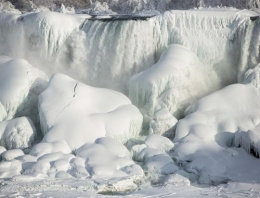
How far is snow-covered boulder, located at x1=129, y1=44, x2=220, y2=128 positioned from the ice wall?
380 mm

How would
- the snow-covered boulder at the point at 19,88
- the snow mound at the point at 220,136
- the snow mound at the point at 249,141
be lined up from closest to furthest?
the snow mound at the point at 220,136, the snow mound at the point at 249,141, the snow-covered boulder at the point at 19,88

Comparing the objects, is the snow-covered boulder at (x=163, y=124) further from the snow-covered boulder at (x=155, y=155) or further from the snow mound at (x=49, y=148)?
the snow mound at (x=49, y=148)

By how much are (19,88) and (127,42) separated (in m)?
2.12

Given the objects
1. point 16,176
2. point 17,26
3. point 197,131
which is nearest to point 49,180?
point 16,176

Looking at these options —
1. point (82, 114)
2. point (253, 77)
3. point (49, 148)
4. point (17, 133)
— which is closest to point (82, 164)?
point (49, 148)

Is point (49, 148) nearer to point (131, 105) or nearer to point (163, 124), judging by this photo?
point (131, 105)

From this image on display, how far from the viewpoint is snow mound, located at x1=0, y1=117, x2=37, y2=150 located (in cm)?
709

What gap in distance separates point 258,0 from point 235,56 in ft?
19.1

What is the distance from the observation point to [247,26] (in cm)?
835

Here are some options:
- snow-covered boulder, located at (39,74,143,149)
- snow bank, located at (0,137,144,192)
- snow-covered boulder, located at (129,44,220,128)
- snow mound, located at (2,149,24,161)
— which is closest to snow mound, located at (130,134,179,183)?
snow bank, located at (0,137,144,192)

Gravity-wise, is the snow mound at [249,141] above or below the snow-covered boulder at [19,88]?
below

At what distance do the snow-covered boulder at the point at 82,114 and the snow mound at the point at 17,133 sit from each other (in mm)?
218

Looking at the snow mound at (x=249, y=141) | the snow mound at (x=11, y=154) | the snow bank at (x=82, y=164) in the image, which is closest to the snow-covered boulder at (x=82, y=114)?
the snow bank at (x=82, y=164)

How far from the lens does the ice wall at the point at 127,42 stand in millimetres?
8539
